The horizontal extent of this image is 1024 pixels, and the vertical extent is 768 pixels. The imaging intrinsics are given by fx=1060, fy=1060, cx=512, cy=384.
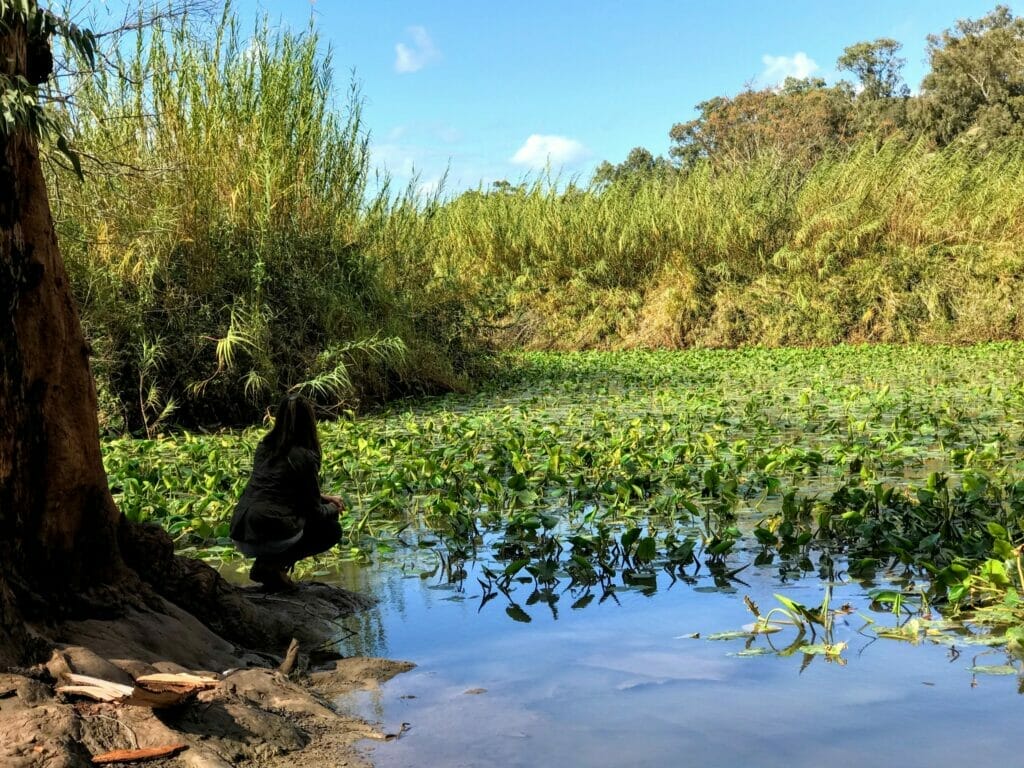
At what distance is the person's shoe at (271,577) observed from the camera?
14.5ft

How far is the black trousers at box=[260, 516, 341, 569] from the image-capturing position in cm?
441

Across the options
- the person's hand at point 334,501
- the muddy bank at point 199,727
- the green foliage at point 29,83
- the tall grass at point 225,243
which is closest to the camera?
the muddy bank at point 199,727

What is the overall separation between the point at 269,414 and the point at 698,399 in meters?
4.21

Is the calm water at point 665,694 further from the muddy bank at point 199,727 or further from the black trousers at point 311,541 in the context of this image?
the black trousers at point 311,541

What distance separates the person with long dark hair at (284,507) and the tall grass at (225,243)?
180 inches

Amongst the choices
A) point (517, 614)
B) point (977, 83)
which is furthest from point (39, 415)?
point (977, 83)

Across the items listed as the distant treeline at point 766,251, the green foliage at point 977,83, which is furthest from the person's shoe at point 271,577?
the green foliage at point 977,83

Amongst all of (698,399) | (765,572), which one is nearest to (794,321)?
(698,399)

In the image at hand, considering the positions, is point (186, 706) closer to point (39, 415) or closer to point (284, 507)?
point (39, 415)

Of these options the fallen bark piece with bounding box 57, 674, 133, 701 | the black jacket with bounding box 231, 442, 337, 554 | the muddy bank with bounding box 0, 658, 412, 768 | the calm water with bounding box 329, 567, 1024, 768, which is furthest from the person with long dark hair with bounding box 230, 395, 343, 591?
the fallen bark piece with bounding box 57, 674, 133, 701

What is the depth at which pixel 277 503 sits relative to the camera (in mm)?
4426

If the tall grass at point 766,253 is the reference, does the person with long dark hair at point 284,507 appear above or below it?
below

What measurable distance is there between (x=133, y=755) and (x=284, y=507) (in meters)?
1.81

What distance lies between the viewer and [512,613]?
437 centimetres
